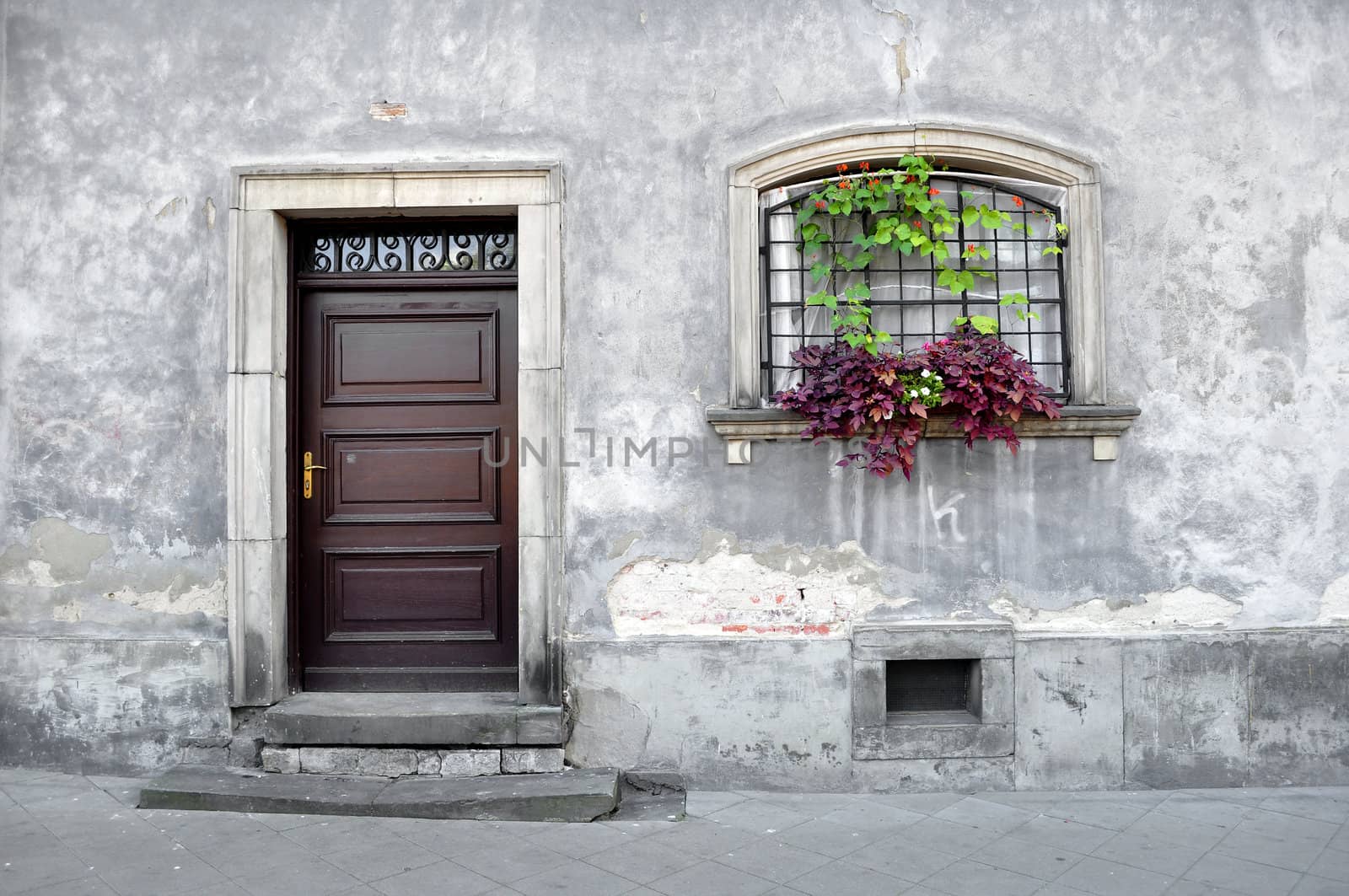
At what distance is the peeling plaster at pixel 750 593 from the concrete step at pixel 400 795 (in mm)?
787

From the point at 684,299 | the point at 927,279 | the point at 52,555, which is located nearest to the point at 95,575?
Result: the point at 52,555

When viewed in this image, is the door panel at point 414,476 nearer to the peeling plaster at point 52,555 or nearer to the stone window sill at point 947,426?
the peeling plaster at point 52,555

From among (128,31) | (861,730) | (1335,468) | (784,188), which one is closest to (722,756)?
(861,730)

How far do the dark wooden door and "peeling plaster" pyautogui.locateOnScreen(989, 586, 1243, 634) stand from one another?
2717 millimetres

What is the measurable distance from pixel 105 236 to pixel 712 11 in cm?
327

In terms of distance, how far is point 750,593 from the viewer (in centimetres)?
454

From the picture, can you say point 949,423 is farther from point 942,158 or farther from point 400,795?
point 400,795

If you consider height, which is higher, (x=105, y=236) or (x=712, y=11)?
(x=712, y=11)

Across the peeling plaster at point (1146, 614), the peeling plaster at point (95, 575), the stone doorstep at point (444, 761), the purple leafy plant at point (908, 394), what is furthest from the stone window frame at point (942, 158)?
the peeling plaster at point (95, 575)

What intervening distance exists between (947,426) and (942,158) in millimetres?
1363

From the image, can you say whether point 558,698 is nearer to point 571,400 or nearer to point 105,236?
point 571,400

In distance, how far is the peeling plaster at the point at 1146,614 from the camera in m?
4.52

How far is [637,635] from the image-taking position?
453 cm

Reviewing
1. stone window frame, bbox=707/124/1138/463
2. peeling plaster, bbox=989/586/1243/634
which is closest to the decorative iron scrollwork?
stone window frame, bbox=707/124/1138/463
